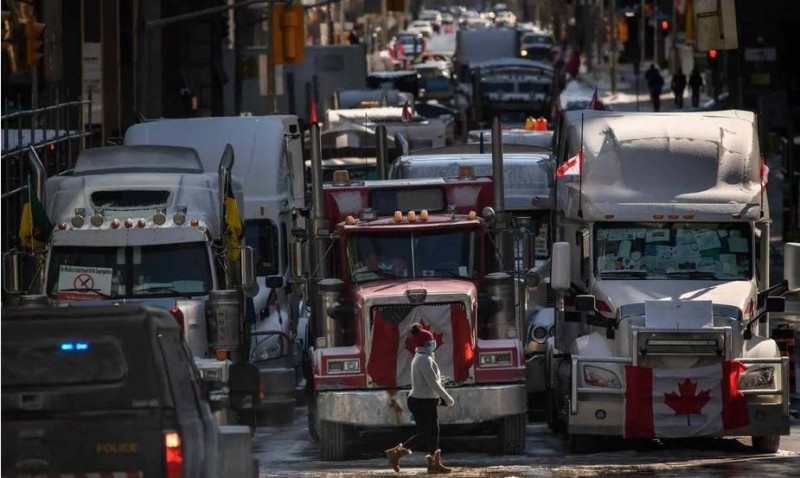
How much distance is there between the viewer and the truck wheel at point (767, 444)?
65.8ft

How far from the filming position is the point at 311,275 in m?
20.9

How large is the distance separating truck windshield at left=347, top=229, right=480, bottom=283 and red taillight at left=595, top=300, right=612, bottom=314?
1.30 m

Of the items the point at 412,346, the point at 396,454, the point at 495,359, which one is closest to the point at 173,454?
the point at 396,454

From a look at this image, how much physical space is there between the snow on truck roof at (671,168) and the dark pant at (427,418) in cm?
341

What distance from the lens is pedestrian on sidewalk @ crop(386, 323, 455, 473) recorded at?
1859cm

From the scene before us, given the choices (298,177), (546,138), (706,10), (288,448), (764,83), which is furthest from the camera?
(764,83)

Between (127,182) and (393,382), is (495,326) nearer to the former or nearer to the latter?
(393,382)

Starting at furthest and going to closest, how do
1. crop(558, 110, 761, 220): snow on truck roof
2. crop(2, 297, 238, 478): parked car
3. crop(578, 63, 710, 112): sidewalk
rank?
1. crop(578, 63, 710, 112): sidewalk
2. crop(558, 110, 761, 220): snow on truck roof
3. crop(2, 297, 238, 478): parked car

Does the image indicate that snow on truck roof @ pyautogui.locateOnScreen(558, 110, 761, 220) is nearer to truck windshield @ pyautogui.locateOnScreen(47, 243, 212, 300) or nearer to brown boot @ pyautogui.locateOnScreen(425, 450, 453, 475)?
brown boot @ pyautogui.locateOnScreen(425, 450, 453, 475)

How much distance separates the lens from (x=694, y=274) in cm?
2083

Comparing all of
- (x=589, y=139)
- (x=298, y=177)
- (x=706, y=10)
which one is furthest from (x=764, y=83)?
(x=589, y=139)

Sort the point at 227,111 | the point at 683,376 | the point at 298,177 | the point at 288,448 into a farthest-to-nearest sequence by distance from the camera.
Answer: the point at 227,111 → the point at 298,177 → the point at 288,448 → the point at 683,376

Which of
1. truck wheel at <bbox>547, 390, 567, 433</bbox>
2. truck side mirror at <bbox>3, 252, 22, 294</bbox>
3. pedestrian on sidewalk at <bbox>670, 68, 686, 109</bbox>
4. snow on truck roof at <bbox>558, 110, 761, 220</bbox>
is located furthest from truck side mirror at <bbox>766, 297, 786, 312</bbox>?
pedestrian on sidewalk at <bbox>670, 68, 686, 109</bbox>

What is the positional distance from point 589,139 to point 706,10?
17.1 meters
